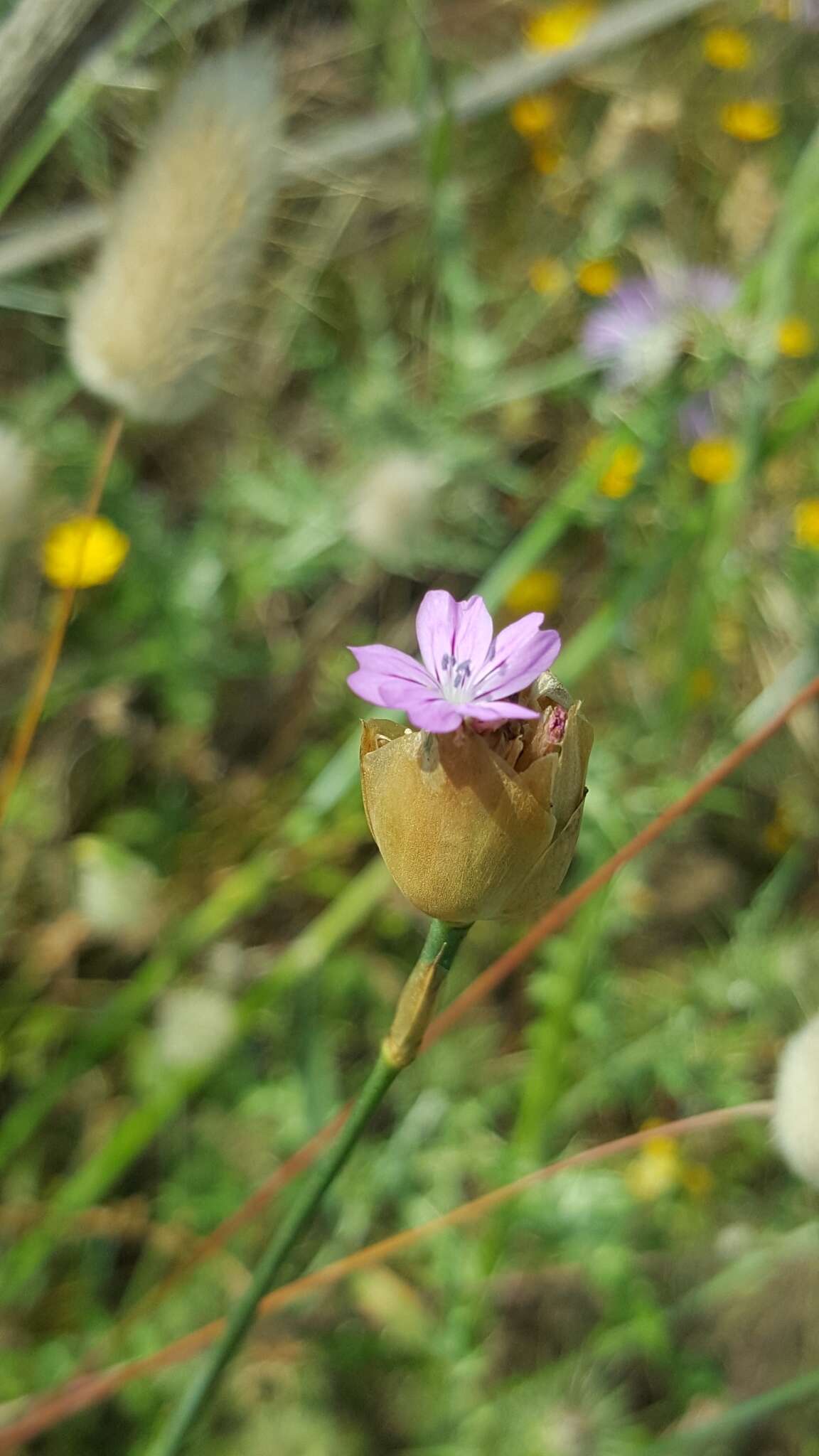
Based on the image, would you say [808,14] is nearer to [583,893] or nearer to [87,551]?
[87,551]

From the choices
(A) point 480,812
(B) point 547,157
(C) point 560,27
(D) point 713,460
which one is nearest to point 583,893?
(A) point 480,812

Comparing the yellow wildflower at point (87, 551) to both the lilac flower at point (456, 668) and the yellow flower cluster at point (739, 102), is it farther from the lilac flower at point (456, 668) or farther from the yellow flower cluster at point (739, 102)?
the yellow flower cluster at point (739, 102)

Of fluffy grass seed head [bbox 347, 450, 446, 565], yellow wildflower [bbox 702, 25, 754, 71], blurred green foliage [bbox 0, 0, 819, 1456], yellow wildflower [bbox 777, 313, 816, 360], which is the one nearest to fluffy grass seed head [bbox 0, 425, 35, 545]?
blurred green foliage [bbox 0, 0, 819, 1456]

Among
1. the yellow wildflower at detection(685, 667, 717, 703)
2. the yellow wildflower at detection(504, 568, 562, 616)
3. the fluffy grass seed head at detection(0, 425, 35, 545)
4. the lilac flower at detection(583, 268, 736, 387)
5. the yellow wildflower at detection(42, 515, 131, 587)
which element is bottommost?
the yellow wildflower at detection(685, 667, 717, 703)

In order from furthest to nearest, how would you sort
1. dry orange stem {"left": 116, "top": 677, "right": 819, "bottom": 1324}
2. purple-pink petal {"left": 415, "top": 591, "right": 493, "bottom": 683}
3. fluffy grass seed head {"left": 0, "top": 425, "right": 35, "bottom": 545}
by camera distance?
fluffy grass seed head {"left": 0, "top": 425, "right": 35, "bottom": 545}
dry orange stem {"left": 116, "top": 677, "right": 819, "bottom": 1324}
purple-pink petal {"left": 415, "top": 591, "right": 493, "bottom": 683}

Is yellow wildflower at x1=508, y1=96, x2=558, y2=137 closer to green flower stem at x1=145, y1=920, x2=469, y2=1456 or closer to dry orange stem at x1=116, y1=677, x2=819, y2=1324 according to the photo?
dry orange stem at x1=116, y1=677, x2=819, y2=1324

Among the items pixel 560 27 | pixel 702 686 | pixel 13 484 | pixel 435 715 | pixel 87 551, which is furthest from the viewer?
pixel 560 27

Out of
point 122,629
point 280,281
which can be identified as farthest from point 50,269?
point 122,629
